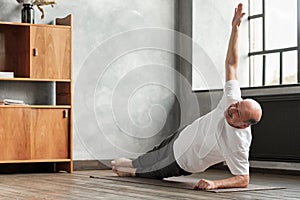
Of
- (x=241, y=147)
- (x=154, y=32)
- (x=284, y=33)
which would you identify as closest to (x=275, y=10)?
(x=284, y=33)

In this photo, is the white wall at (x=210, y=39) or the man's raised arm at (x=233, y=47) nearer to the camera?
the man's raised arm at (x=233, y=47)

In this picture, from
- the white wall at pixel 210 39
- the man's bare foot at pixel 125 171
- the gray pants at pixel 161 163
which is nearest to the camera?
the gray pants at pixel 161 163

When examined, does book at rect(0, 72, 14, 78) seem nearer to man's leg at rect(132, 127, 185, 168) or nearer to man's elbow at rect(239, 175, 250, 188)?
man's leg at rect(132, 127, 185, 168)

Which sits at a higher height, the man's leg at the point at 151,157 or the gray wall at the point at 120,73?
the gray wall at the point at 120,73

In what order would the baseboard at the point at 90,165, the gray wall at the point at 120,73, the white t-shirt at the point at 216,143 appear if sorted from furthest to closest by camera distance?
the gray wall at the point at 120,73, the baseboard at the point at 90,165, the white t-shirt at the point at 216,143

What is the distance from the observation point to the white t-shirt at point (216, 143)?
14.4ft

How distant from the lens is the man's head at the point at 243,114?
4258 mm

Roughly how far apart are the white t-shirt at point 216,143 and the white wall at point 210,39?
2.46 meters

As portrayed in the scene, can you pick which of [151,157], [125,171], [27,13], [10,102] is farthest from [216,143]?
[27,13]

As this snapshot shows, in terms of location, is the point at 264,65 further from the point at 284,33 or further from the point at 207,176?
the point at 207,176

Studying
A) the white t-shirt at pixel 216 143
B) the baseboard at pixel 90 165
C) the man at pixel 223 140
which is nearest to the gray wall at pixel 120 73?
the baseboard at pixel 90 165

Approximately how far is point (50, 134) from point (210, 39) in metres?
2.18

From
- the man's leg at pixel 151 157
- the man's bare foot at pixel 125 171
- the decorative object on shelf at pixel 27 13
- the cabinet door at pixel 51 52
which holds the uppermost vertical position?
the decorative object on shelf at pixel 27 13

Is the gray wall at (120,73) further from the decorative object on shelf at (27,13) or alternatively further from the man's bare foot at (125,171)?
the man's bare foot at (125,171)
